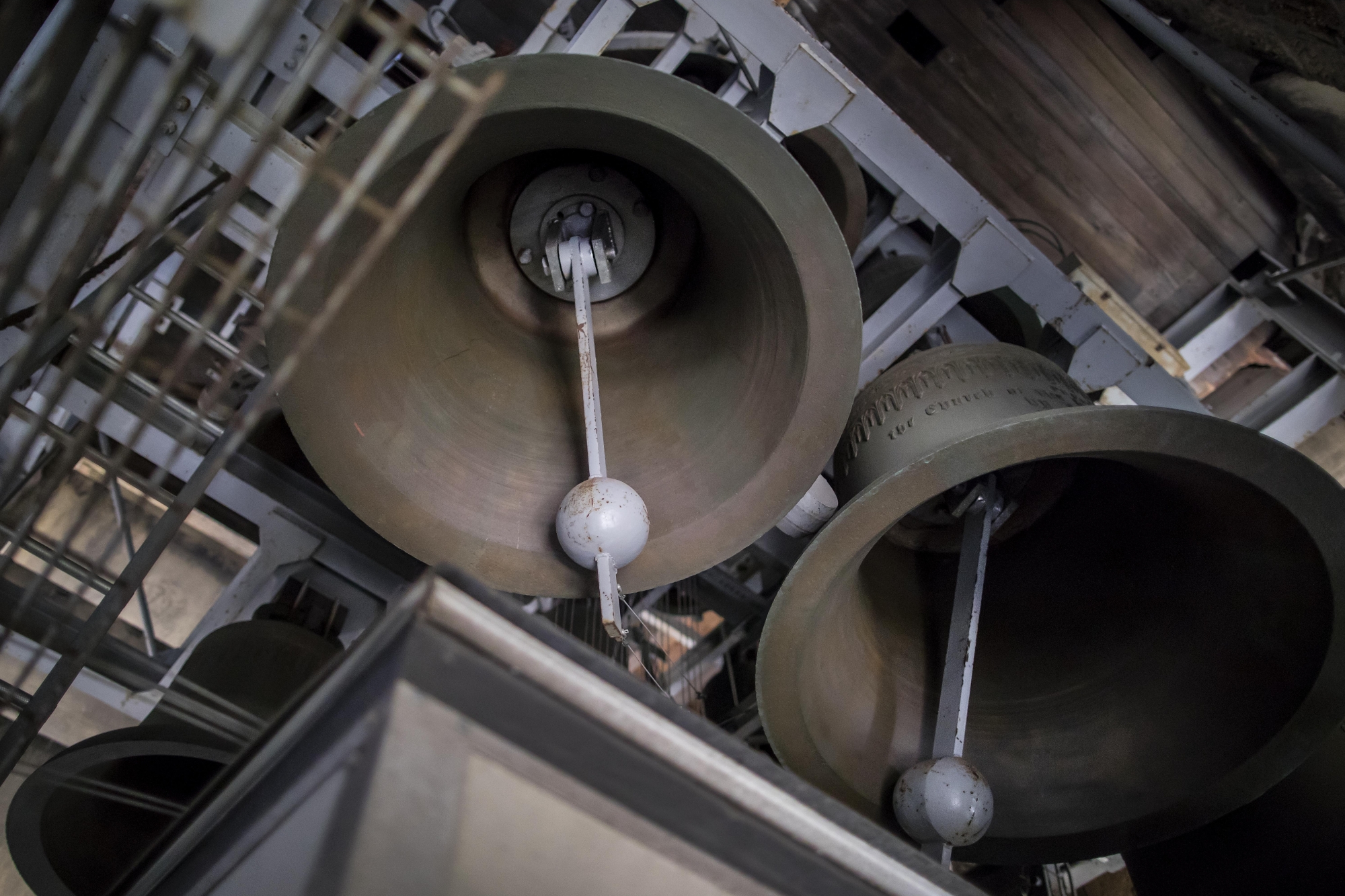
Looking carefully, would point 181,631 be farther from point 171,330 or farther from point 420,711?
point 420,711

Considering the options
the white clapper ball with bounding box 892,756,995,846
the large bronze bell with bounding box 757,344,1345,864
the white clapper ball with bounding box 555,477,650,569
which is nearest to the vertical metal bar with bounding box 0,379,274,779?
the white clapper ball with bounding box 555,477,650,569

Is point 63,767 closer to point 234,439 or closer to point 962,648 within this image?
point 234,439

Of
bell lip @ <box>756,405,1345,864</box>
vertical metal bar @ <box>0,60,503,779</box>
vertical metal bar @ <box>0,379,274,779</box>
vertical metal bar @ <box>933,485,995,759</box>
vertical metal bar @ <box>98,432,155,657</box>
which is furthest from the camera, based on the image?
vertical metal bar @ <box>98,432,155,657</box>

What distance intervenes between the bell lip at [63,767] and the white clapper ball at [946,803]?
1049 millimetres

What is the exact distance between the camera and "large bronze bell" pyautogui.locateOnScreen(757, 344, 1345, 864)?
54.3 inches

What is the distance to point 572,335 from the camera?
1.83 metres

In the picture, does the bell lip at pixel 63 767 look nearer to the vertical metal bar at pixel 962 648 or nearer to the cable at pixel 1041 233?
the vertical metal bar at pixel 962 648

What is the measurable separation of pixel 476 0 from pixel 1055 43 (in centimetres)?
172

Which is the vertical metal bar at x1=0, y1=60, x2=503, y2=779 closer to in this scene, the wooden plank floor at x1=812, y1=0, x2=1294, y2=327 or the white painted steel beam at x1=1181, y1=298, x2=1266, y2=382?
the wooden plank floor at x1=812, y1=0, x2=1294, y2=327

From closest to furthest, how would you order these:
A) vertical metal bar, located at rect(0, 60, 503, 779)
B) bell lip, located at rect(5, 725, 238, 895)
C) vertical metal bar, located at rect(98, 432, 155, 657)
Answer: vertical metal bar, located at rect(0, 60, 503, 779)
bell lip, located at rect(5, 725, 238, 895)
vertical metal bar, located at rect(98, 432, 155, 657)

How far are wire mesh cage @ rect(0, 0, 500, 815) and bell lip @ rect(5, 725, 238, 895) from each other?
0.05m

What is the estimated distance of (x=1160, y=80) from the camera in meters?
2.80

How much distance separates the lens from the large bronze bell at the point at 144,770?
1510 millimetres

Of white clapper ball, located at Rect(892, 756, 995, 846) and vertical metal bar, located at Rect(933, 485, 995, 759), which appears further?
vertical metal bar, located at Rect(933, 485, 995, 759)
